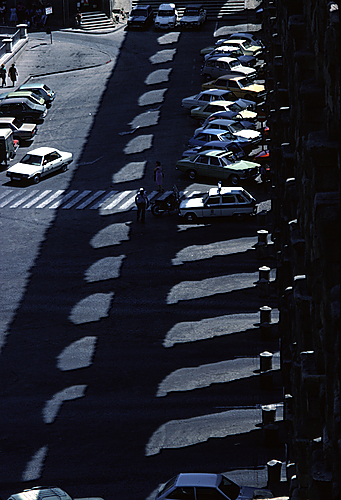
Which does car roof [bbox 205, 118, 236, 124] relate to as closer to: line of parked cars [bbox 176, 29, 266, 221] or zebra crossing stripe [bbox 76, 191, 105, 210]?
line of parked cars [bbox 176, 29, 266, 221]

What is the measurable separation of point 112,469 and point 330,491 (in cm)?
1367

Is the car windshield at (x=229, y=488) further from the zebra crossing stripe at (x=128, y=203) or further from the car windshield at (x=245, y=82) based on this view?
the car windshield at (x=245, y=82)

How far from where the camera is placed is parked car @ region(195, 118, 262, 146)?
56.8 meters

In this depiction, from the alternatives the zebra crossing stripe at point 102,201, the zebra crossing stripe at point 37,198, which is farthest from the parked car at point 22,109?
the zebra crossing stripe at point 102,201

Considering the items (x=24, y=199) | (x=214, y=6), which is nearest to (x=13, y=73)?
(x=24, y=199)

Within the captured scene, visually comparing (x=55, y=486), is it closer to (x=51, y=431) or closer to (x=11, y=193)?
(x=51, y=431)

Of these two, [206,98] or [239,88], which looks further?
[239,88]

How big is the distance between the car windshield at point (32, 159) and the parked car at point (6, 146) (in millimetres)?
1857

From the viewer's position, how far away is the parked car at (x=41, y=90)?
218ft

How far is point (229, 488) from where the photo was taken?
24719mm

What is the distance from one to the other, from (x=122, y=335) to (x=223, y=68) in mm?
37624

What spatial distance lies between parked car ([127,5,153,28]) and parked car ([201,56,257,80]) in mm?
17356

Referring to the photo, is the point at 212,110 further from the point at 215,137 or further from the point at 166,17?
the point at 166,17

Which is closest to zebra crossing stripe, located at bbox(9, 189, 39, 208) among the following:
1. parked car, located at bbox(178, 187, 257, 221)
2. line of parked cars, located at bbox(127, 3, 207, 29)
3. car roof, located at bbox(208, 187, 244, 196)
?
parked car, located at bbox(178, 187, 257, 221)
